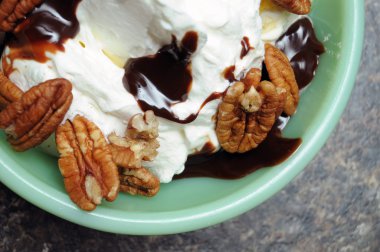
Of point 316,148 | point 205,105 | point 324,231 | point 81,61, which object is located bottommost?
point 324,231

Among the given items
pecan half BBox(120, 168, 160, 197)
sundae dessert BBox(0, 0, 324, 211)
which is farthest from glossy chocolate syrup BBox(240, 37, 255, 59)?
pecan half BBox(120, 168, 160, 197)

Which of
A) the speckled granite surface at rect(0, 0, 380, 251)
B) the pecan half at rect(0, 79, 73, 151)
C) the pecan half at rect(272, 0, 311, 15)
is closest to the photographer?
the pecan half at rect(0, 79, 73, 151)

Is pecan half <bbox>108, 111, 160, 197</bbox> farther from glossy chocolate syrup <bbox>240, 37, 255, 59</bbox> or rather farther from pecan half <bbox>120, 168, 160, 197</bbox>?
glossy chocolate syrup <bbox>240, 37, 255, 59</bbox>

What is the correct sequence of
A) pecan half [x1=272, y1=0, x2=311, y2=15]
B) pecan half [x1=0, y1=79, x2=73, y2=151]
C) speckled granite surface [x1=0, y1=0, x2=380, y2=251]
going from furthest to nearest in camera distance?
1. speckled granite surface [x1=0, y1=0, x2=380, y2=251]
2. pecan half [x1=272, y1=0, x2=311, y2=15]
3. pecan half [x1=0, y1=79, x2=73, y2=151]

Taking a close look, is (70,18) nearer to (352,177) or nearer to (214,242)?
(214,242)

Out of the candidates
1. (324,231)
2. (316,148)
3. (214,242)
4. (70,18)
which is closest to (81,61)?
(70,18)

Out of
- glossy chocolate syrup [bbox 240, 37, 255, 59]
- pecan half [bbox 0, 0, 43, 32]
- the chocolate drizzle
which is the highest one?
pecan half [bbox 0, 0, 43, 32]
